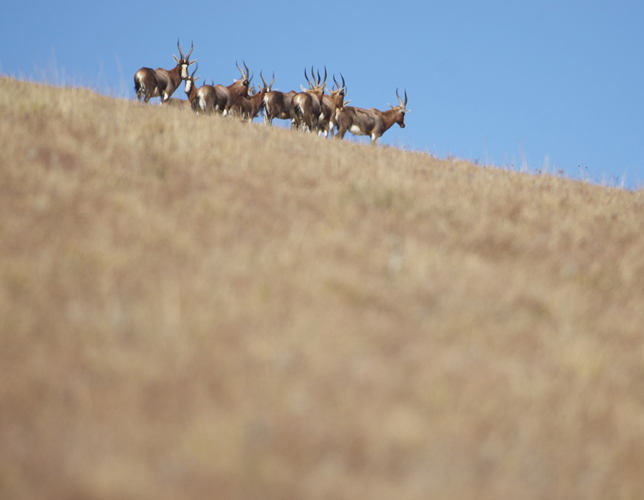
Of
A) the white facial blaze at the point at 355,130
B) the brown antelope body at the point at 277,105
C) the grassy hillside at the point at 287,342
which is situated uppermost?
the brown antelope body at the point at 277,105

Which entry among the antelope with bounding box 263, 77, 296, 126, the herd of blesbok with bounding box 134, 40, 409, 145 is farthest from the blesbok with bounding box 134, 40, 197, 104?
the antelope with bounding box 263, 77, 296, 126

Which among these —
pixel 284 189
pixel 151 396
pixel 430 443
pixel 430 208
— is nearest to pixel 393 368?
pixel 430 443

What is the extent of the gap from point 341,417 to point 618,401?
184 centimetres

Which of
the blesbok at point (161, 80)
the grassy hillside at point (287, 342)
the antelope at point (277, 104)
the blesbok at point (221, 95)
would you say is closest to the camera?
the grassy hillside at point (287, 342)

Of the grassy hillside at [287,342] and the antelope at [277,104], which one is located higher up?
the antelope at [277,104]

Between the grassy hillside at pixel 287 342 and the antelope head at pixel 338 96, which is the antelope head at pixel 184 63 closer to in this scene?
the antelope head at pixel 338 96

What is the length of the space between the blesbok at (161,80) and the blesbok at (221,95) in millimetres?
1215

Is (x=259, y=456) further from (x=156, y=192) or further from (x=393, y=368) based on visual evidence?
(x=156, y=192)

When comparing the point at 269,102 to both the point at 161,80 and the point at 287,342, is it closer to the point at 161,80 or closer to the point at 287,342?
the point at 161,80

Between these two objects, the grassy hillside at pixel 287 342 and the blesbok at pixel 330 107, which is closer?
the grassy hillside at pixel 287 342

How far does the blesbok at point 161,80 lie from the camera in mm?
19516

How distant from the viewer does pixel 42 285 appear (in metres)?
3.43

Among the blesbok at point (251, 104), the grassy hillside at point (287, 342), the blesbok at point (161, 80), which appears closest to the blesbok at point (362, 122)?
the blesbok at point (251, 104)

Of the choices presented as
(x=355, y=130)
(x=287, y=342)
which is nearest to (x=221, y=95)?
(x=355, y=130)
